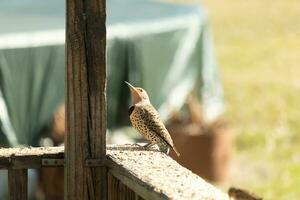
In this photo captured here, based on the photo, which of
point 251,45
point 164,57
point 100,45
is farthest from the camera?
point 251,45

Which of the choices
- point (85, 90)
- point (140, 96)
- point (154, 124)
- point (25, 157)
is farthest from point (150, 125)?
point (85, 90)

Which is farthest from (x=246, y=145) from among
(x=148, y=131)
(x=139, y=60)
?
(x=148, y=131)

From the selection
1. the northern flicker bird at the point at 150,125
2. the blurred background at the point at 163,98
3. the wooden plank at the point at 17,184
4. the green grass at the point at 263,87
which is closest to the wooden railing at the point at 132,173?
the wooden plank at the point at 17,184

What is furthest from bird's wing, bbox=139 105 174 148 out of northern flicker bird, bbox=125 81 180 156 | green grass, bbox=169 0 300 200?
green grass, bbox=169 0 300 200

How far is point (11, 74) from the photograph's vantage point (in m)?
10.4

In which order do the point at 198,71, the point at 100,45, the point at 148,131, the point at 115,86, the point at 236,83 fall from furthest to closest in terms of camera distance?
the point at 236,83 → the point at 198,71 → the point at 115,86 → the point at 148,131 → the point at 100,45

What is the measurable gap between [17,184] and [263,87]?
14.1m

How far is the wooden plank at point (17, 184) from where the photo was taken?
416 cm

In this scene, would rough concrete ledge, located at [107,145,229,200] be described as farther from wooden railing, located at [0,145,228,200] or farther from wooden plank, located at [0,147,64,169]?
wooden plank, located at [0,147,64,169]

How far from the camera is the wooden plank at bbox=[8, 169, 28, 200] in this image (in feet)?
13.6

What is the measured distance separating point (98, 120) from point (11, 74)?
6.52 metres

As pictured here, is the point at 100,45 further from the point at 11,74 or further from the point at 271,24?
the point at 271,24

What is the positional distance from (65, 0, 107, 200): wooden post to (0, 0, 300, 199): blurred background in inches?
231

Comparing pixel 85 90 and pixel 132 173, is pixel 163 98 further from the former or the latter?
pixel 132 173
